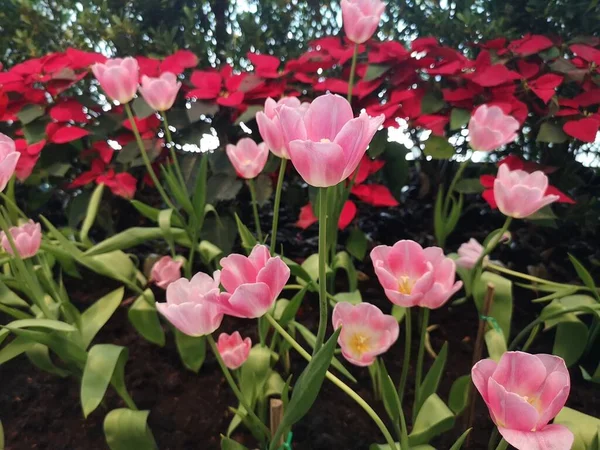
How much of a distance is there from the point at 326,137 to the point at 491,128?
579mm

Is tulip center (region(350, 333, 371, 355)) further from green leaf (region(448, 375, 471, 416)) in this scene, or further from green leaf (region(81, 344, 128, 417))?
green leaf (region(81, 344, 128, 417))

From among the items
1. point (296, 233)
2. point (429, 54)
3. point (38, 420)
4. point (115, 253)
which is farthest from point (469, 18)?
point (38, 420)

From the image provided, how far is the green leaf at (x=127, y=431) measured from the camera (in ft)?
2.31

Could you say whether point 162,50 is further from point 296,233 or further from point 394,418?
point 394,418

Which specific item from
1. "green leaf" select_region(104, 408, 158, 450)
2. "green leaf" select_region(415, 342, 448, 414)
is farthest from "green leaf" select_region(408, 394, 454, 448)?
"green leaf" select_region(104, 408, 158, 450)

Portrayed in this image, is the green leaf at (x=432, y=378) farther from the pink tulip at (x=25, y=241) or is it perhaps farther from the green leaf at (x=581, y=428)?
the pink tulip at (x=25, y=241)

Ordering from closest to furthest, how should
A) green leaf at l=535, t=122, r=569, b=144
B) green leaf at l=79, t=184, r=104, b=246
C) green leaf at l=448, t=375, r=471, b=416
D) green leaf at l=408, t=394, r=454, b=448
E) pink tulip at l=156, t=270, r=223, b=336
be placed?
pink tulip at l=156, t=270, r=223, b=336, green leaf at l=408, t=394, r=454, b=448, green leaf at l=448, t=375, r=471, b=416, green leaf at l=79, t=184, r=104, b=246, green leaf at l=535, t=122, r=569, b=144

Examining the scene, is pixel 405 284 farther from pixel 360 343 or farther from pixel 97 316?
pixel 97 316

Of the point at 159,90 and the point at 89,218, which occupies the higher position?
the point at 159,90

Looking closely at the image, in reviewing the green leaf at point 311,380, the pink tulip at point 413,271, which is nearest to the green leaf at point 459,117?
the pink tulip at point 413,271

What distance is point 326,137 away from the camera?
43cm

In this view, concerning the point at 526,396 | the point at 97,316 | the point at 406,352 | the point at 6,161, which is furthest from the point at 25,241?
the point at 526,396

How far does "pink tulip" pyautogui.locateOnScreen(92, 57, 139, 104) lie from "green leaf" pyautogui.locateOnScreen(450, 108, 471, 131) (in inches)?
25.5

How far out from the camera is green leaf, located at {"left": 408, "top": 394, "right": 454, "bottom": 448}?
2.13 feet
